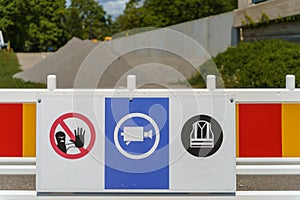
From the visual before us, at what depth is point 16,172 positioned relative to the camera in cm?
376

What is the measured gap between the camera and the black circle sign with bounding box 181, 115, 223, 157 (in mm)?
Answer: 3578

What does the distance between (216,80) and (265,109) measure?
0.39m

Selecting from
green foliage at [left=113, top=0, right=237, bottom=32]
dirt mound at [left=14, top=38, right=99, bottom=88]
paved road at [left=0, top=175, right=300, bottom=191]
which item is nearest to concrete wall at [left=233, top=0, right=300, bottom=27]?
dirt mound at [left=14, top=38, right=99, bottom=88]

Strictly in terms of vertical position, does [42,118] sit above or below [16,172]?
above

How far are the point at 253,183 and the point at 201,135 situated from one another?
1.75 meters

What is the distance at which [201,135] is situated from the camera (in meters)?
3.59

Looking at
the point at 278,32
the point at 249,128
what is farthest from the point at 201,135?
the point at 278,32

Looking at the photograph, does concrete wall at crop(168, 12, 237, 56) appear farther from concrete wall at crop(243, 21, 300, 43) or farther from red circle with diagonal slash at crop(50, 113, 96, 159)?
red circle with diagonal slash at crop(50, 113, 96, 159)

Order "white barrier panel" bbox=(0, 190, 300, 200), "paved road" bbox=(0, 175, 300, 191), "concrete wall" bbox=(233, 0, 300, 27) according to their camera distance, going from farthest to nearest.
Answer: "concrete wall" bbox=(233, 0, 300, 27) → "paved road" bbox=(0, 175, 300, 191) → "white barrier panel" bbox=(0, 190, 300, 200)

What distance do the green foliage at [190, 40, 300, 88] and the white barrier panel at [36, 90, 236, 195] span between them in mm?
9283

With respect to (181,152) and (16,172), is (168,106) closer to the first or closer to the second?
(181,152)

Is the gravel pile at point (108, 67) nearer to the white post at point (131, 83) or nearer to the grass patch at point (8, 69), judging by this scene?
the white post at point (131, 83)

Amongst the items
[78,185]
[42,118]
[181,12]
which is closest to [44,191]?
[78,185]
